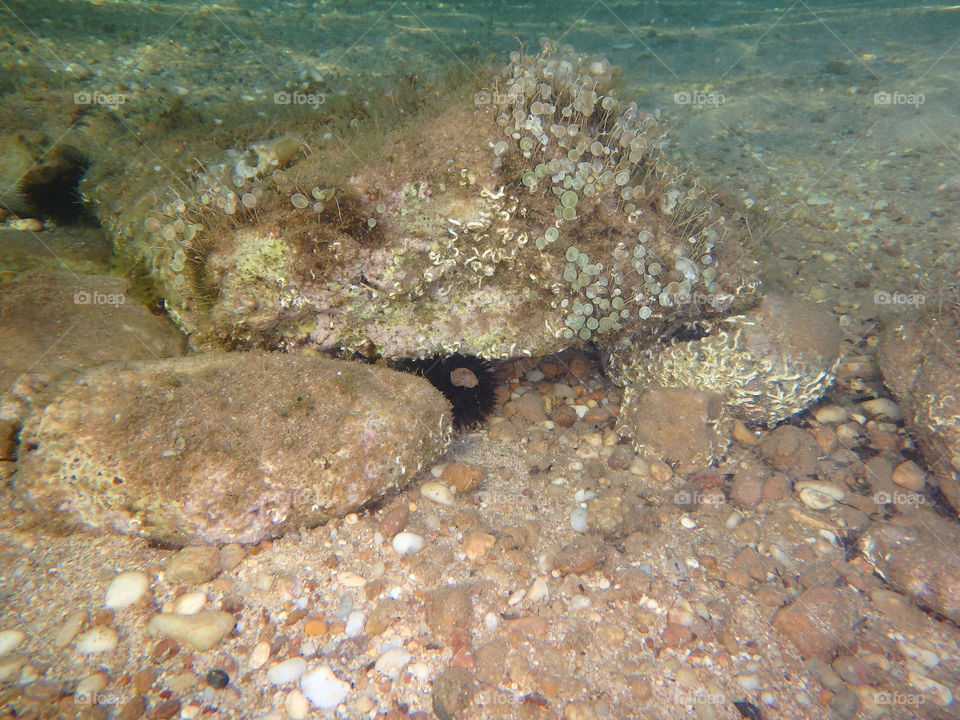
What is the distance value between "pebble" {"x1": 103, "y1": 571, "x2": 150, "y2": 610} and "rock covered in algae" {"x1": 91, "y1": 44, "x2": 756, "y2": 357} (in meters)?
1.61

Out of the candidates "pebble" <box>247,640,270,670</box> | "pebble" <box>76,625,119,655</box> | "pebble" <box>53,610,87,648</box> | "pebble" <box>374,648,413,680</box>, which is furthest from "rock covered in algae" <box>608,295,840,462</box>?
"pebble" <box>53,610,87,648</box>

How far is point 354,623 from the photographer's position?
9.10 feet

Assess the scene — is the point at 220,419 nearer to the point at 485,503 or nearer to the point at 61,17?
the point at 485,503

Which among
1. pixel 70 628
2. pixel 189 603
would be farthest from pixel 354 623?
pixel 70 628

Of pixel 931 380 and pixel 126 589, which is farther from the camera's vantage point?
pixel 931 380

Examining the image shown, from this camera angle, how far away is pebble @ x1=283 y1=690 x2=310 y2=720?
2367 mm

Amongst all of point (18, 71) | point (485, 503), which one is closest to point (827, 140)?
point (485, 503)

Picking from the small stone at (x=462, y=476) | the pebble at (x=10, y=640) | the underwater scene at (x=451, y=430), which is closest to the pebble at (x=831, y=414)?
the underwater scene at (x=451, y=430)

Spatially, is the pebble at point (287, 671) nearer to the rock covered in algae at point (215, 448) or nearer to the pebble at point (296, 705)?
the pebble at point (296, 705)

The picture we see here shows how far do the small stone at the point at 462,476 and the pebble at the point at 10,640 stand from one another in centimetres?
256

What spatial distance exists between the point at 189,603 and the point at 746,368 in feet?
14.4

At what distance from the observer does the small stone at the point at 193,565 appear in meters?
2.81

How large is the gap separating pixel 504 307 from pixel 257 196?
1.91 meters

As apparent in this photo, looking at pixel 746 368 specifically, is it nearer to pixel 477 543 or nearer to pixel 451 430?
pixel 451 430
